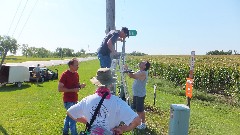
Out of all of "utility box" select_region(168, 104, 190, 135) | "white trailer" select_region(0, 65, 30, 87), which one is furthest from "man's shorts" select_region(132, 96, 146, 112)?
"white trailer" select_region(0, 65, 30, 87)

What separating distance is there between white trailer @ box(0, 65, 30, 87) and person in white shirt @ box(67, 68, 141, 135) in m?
21.3

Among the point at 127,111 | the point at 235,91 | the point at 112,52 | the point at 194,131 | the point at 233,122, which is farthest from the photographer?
the point at 235,91

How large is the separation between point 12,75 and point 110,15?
52.4 feet

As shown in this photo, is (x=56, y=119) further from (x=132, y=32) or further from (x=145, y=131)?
(x=132, y=32)

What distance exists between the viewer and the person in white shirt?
4.10 meters

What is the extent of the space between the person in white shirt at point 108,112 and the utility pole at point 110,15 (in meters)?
6.24

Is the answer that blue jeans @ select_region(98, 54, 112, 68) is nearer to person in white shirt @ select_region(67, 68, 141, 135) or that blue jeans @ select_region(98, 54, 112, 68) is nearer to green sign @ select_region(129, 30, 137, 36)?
green sign @ select_region(129, 30, 137, 36)

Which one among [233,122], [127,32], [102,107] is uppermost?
[127,32]

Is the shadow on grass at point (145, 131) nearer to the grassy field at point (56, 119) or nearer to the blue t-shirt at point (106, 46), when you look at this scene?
the grassy field at point (56, 119)

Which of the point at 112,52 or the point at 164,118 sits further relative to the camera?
the point at 164,118

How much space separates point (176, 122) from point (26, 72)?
21.0 meters

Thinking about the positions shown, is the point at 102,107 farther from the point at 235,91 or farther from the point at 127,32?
the point at 235,91

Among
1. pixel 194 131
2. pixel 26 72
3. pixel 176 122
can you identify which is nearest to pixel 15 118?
pixel 194 131

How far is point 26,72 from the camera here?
1018 inches
